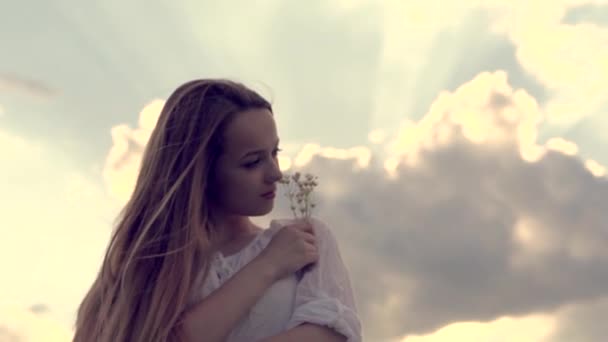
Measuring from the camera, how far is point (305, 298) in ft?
20.7

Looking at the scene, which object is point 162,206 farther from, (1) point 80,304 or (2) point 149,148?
(1) point 80,304

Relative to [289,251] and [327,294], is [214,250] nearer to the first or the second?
[289,251]

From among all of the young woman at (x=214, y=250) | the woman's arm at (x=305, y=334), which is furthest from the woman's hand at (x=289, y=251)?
the woman's arm at (x=305, y=334)

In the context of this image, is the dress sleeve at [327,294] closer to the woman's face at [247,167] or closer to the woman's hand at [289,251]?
the woman's hand at [289,251]

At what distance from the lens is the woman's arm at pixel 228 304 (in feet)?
20.4

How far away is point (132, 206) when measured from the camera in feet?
23.4

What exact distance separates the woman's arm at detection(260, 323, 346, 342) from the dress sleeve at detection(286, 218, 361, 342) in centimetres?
4

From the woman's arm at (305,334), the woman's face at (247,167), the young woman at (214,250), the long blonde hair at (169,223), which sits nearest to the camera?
the woman's arm at (305,334)

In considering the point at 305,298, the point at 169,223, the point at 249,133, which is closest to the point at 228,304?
the point at 305,298

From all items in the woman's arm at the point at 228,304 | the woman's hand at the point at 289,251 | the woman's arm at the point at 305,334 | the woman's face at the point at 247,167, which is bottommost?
the woman's arm at the point at 305,334

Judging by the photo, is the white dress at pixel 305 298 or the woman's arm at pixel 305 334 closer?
the woman's arm at pixel 305 334

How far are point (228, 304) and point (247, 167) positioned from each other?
1049mm

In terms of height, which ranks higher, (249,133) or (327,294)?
(249,133)

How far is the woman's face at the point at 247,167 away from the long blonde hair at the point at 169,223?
0.31ft
